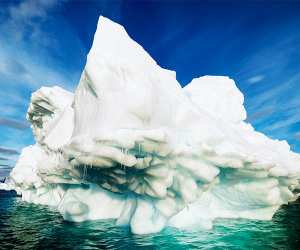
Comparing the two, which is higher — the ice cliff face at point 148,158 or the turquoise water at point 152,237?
the ice cliff face at point 148,158

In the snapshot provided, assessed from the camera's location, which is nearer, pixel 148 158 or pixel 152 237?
pixel 148 158

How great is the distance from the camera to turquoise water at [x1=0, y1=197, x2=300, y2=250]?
11359 millimetres

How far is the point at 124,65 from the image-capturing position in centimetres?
1288

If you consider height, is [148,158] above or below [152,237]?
above

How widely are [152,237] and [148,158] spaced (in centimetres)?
327

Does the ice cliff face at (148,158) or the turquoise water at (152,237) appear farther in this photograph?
the ice cliff face at (148,158)

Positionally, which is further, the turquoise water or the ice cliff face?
the ice cliff face

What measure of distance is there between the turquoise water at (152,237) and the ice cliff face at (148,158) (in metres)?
0.84

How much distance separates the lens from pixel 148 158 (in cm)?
1179

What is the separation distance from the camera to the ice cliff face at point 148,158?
12008 millimetres

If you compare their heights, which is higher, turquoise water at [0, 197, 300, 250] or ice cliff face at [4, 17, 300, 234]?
ice cliff face at [4, 17, 300, 234]

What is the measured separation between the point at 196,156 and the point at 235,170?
2.52 m

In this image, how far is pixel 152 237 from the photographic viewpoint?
12.3 m

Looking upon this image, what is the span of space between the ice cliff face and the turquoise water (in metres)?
0.84
